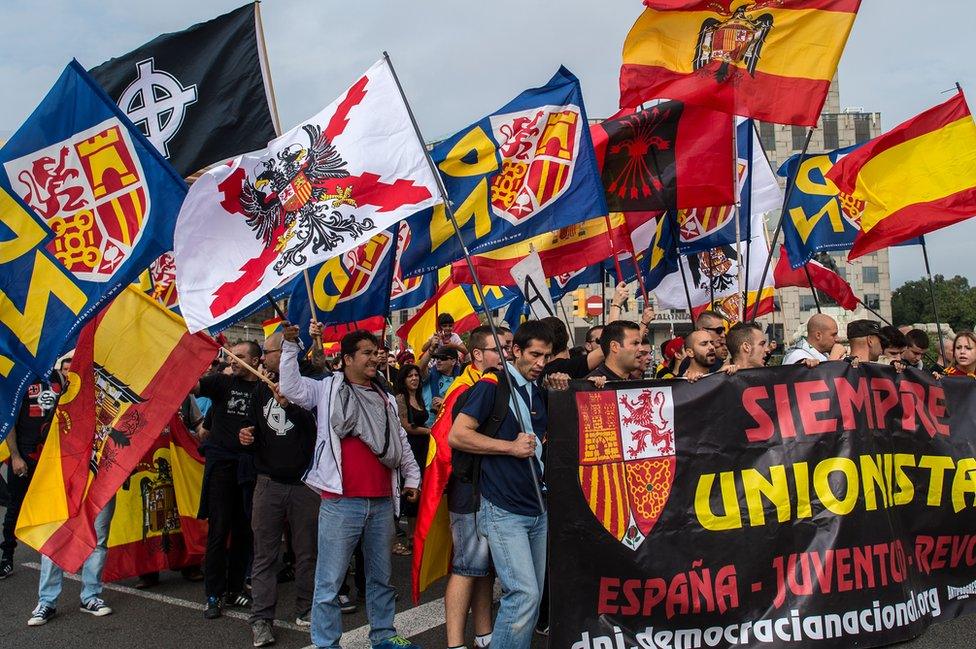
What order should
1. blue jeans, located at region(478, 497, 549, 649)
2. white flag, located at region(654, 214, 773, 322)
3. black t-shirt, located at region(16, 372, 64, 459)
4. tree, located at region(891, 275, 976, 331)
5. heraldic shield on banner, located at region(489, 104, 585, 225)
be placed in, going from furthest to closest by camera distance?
tree, located at region(891, 275, 976, 331)
white flag, located at region(654, 214, 773, 322)
black t-shirt, located at region(16, 372, 64, 459)
heraldic shield on banner, located at region(489, 104, 585, 225)
blue jeans, located at region(478, 497, 549, 649)

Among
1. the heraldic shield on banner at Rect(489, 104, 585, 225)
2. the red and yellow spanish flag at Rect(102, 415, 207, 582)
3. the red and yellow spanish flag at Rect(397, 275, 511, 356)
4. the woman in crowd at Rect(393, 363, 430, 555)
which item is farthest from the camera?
the red and yellow spanish flag at Rect(397, 275, 511, 356)

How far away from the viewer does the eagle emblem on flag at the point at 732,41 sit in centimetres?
709

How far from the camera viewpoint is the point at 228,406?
24.3 feet

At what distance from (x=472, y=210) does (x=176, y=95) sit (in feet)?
8.45

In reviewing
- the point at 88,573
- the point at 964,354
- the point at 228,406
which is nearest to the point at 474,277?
the point at 228,406

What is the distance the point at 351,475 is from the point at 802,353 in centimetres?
355

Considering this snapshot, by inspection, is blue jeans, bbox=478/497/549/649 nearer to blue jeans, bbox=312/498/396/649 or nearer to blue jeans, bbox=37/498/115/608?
blue jeans, bbox=312/498/396/649

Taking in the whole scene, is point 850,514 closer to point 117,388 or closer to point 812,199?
point 117,388

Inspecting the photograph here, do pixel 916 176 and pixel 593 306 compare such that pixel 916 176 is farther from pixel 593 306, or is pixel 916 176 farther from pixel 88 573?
pixel 593 306

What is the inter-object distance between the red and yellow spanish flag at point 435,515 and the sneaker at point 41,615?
10.3 ft

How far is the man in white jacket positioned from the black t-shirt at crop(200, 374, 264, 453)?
5.67 ft

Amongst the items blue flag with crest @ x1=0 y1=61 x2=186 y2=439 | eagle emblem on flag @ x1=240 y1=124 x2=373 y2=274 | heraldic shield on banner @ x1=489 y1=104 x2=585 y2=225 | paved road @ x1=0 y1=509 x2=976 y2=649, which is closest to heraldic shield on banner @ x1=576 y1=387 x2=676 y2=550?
paved road @ x1=0 y1=509 x2=976 y2=649

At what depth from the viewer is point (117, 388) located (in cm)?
679

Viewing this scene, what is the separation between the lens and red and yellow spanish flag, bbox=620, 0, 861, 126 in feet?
22.7
